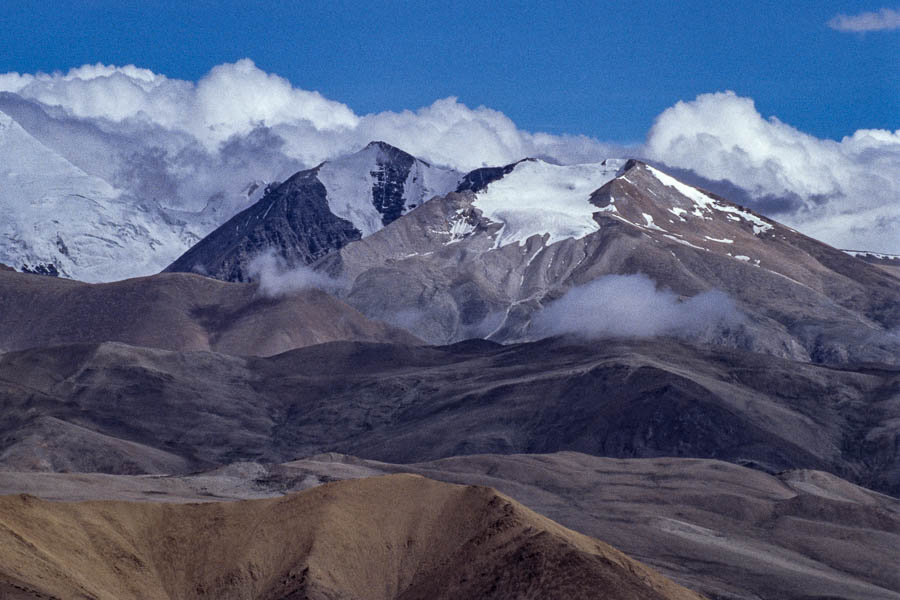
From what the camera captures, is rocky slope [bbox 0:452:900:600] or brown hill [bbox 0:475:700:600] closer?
brown hill [bbox 0:475:700:600]

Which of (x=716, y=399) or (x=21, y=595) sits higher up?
(x=716, y=399)

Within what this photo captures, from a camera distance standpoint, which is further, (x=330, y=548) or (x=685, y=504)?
(x=685, y=504)

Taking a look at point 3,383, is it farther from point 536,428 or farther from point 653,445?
point 653,445

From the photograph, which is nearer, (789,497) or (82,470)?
(789,497)

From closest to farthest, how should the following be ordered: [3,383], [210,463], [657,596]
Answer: [657,596] → [210,463] → [3,383]

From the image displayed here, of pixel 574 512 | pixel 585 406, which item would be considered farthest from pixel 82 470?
pixel 585 406

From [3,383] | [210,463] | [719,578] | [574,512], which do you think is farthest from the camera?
[3,383]

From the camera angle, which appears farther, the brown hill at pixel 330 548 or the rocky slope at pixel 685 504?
the rocky slope at pixel 685 504
